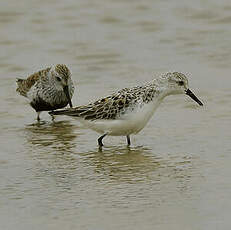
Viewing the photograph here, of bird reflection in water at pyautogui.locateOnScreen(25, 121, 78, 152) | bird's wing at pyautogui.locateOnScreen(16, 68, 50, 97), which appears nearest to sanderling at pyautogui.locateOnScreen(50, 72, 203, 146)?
bird reflection in water at pyautogui.locateOnScreen(25, 121, 78, 152)

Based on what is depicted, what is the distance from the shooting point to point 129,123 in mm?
9328

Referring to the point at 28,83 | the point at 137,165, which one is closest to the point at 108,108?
the point at 137,165

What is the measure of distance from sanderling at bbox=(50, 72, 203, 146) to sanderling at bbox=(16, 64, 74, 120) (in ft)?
5.10

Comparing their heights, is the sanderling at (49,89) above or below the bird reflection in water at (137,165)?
above

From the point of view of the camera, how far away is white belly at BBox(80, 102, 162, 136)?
9336mm

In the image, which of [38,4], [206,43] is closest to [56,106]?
[206,43]

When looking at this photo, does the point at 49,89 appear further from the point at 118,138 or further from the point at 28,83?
the point at 118,138

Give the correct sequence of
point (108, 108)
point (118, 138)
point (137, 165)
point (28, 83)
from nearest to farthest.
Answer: point (137, 165) < point (108, 108) < point (118, 138) < point (28, 83)

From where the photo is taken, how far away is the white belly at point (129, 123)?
934cm

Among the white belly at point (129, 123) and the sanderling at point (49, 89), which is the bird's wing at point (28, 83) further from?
the white belly at point (129, 123)

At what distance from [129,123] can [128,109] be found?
0.18 meters

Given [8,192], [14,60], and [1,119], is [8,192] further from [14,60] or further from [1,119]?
[14,60]

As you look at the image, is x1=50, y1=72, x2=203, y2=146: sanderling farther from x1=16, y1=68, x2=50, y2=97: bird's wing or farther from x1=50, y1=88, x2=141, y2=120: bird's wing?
x1=16, y1=68, x2=50, y2=97: bird's wing

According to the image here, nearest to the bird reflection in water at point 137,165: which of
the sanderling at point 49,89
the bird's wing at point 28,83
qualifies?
the sanderling at point 49,89
